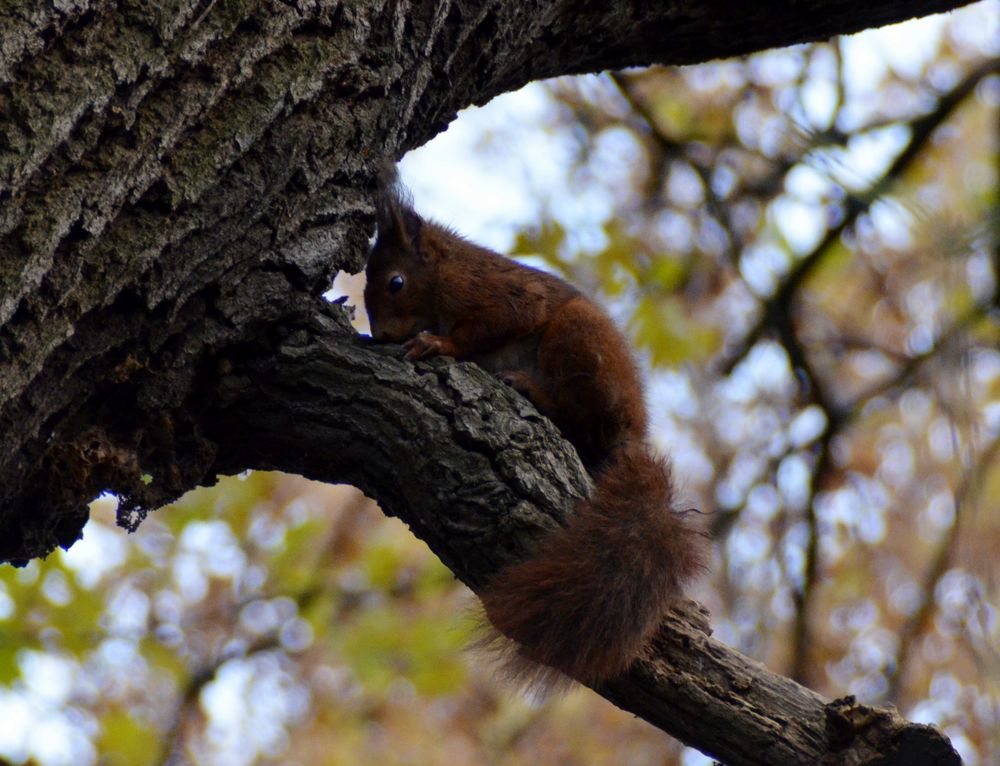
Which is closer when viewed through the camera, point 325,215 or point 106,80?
point 106,80

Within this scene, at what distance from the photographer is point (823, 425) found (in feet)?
17.3

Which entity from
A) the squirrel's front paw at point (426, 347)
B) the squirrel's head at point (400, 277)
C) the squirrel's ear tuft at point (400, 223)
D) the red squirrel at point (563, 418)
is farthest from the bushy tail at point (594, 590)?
the squirrel's ear tuft at point (400, 223)

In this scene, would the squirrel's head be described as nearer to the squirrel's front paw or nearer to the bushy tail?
the squirrel's front paw

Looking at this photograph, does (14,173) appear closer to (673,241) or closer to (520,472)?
(520,472)

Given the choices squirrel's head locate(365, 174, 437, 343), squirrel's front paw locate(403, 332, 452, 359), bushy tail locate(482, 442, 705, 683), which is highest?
squirrel's head locate(365, 174, 437, 343)

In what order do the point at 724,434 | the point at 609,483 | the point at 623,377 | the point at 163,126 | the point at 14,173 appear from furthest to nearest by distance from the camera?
1. the point at 724,434
2. the point at 623,377
3. the point at 609,483
4. the point at 163,126
5. the point at 14,173

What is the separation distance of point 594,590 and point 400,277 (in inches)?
63.7

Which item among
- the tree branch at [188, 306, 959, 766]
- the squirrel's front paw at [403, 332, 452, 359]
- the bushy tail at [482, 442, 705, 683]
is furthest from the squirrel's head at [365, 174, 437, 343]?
the bushy tail at [482, 442, 705, 683]

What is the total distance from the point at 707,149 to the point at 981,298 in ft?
5.29

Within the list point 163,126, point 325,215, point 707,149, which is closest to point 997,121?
point 707,149

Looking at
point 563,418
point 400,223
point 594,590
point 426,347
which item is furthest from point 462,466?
point 400,223

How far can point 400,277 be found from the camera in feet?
11.6

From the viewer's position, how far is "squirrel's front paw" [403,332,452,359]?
2570 millimetres

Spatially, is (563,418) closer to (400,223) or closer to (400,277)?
(400,277)
